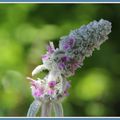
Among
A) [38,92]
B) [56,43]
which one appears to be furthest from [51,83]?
[56,43]

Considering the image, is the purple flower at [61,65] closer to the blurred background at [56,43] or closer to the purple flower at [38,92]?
the purple flower at [38,92]

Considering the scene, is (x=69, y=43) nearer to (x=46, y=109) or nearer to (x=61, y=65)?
(x=61, y=65)

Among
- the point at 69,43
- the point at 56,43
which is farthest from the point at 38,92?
the point at 56,43

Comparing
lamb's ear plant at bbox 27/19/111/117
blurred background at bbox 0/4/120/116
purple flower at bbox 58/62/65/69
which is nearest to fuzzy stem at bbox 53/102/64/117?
lamb's ear plant at bbox 27/19/111/117

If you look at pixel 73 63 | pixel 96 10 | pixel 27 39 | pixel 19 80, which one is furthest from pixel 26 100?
pixel 73 63

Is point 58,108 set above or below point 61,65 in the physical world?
below

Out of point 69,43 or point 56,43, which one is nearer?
point 69,43
